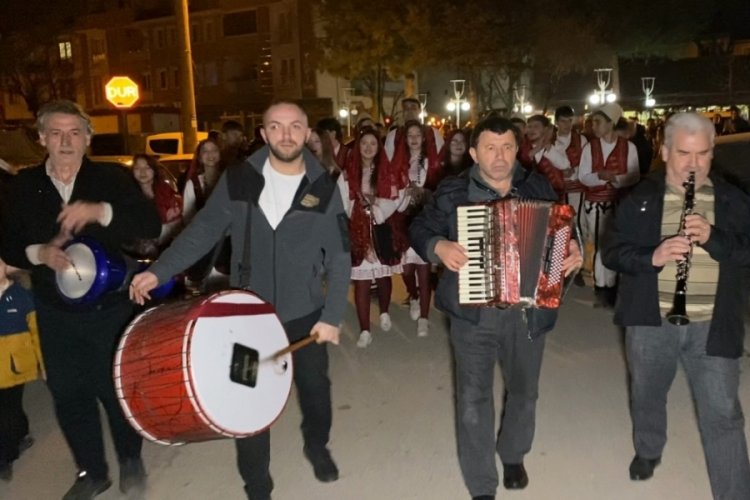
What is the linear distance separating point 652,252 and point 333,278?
4.93 ft

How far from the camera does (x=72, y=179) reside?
386 centimetres

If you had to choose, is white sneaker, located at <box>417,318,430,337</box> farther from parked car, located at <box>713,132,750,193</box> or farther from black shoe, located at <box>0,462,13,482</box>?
black shoe, located at <box>0,462,13,482</box>

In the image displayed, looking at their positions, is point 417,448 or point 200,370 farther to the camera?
point 417,448

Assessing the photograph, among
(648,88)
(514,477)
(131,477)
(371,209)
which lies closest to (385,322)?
(371,209)

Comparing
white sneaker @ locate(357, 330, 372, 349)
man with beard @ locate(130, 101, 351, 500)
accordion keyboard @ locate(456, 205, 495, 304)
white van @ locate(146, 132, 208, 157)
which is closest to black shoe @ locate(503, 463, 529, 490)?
accordion keyboard @ locate(456, 205, 495, 304)

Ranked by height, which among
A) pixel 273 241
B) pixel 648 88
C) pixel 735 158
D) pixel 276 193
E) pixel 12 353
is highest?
pixel 648 88

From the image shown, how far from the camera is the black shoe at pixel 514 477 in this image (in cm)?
403

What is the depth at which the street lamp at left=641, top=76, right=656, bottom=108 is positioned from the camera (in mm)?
37562

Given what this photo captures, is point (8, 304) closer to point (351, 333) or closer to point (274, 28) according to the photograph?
point (351, 333)

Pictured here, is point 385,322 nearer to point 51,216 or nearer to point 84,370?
point 84,370

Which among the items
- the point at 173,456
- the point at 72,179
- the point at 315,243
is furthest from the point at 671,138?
the point at 173,456

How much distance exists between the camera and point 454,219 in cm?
367

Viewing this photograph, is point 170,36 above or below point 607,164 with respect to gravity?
above

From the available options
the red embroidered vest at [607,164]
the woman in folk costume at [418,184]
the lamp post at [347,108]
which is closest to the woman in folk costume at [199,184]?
the woman in folk costume at [418,184]
